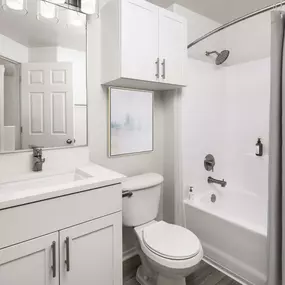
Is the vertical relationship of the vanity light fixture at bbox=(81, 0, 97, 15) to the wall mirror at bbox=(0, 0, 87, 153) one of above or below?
above

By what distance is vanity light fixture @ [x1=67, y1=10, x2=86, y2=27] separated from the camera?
5.38ft

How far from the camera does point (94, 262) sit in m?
1.24

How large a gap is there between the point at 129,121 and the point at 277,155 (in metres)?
1.14

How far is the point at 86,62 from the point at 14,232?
48.8 inches

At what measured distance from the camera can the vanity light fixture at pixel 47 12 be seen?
5.07ft

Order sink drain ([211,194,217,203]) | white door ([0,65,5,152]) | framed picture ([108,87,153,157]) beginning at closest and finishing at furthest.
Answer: white door ([0,65,5,152]), framed picture ([108,87,153,157]), sink drain ([211,194,217,203])

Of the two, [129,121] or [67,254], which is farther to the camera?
[129,121]

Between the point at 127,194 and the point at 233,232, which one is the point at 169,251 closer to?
the point at 127,194

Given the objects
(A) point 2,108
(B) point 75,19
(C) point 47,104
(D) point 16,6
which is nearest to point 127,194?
(C) point 47,104

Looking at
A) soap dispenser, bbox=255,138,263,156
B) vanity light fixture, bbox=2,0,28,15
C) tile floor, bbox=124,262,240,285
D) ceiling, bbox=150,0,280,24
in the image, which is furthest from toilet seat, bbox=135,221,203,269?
ceiling, bbox=150,0,280,24

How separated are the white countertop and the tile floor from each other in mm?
963

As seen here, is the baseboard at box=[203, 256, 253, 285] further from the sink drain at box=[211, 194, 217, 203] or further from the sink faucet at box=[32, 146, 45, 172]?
the sink faucet at box=[32, 146, 45, 172]

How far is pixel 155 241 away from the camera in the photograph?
1490mm

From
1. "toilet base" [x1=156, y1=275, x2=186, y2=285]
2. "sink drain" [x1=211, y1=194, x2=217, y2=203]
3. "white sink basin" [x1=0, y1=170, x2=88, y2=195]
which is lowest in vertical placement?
"toilet base" [x1=156, y1=275, x2=186, y2=285]
